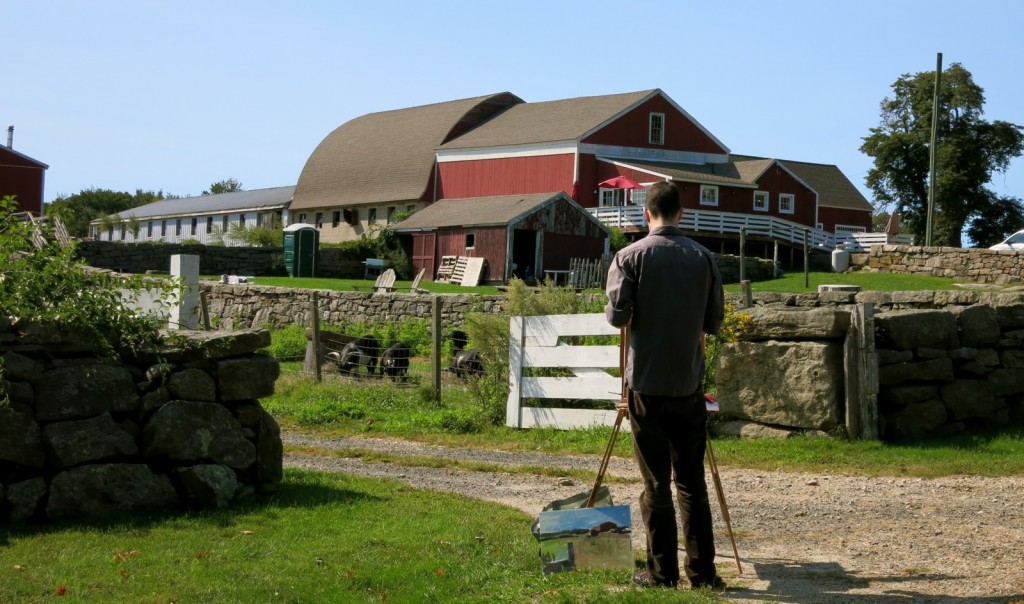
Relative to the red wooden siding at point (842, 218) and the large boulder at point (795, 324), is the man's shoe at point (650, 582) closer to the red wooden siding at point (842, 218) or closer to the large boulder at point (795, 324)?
the large boulder at point (795, 324)

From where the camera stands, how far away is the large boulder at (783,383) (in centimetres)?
1084

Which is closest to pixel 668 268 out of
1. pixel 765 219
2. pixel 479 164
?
pixel 765 219

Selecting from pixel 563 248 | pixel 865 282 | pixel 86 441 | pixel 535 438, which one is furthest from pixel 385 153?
pixel 86 441

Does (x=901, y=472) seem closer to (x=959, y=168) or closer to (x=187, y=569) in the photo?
(x=187, y=569)

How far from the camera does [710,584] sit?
5926 mm

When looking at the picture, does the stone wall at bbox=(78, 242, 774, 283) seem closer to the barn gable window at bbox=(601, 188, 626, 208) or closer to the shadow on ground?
the barn gable window at bbox=(601, 188, 626, 208)

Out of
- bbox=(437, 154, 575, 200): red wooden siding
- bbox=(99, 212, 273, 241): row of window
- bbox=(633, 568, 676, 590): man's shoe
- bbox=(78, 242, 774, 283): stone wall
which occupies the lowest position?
bbox=(633, 568, 676, 590): man's shoe

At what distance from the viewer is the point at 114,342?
8.12 m

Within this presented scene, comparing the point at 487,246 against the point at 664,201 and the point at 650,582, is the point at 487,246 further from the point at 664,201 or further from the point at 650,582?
the point at 650,582

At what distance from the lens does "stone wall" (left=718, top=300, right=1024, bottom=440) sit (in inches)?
428

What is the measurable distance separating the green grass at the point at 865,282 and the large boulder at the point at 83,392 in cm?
2551

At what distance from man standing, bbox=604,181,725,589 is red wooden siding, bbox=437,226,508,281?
3825cm

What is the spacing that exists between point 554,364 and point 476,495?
3726 mm

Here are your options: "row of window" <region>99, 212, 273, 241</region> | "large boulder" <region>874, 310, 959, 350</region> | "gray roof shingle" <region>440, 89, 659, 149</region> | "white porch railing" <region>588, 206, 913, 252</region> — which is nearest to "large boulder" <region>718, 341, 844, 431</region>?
"large boulder" <region>874, 310, 959, 350</region>
